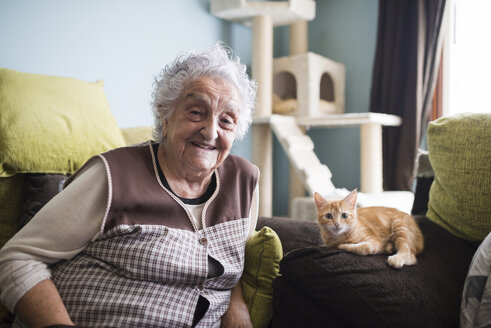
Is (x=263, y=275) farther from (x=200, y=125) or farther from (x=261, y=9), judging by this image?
(x=261, y=9)

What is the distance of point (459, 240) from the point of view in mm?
1184

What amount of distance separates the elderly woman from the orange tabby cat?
9.6 inches

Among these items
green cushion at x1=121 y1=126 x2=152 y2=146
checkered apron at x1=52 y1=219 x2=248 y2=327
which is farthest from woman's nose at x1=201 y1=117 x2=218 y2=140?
green cushion at x1=121 y1=126 x2=152 y2=146

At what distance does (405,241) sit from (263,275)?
1.27 ft

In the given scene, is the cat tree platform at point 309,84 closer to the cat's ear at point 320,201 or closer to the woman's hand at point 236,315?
the cat's ear at point 320,201

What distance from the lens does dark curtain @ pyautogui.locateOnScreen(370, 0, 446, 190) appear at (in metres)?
2.84

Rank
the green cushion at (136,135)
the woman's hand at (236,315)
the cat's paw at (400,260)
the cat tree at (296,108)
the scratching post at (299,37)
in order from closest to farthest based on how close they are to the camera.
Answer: the cat's paw at (400,260), the woman's hand at (236,315), the green cushion at (136,135), the cat tree at (296,108), the scratching post at (299,37)

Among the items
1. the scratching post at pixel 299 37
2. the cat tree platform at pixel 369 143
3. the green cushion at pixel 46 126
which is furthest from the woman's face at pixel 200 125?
the scratching post at pixel 299 37

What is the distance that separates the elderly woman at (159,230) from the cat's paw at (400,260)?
15.5 inches

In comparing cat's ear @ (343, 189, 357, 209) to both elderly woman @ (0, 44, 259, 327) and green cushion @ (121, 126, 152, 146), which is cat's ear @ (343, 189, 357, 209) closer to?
elderly woman @ (0, 44, 259, 327)

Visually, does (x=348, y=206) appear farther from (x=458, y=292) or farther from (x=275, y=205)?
(x=275, y=205)

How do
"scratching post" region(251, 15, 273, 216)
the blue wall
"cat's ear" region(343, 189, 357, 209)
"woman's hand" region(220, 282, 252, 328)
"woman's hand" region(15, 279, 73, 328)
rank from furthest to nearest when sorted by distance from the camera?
"scratching post" region(251, 15, 273, 216), the blue wall, "cat's ear" region(343, 189, 357, 209), "woman's hand" region(220, 282, 252, 328), "woman's hand" region(15, 279, 73, 328)

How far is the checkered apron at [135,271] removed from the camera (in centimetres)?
91

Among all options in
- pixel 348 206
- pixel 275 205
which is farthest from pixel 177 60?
pixel 275 205
